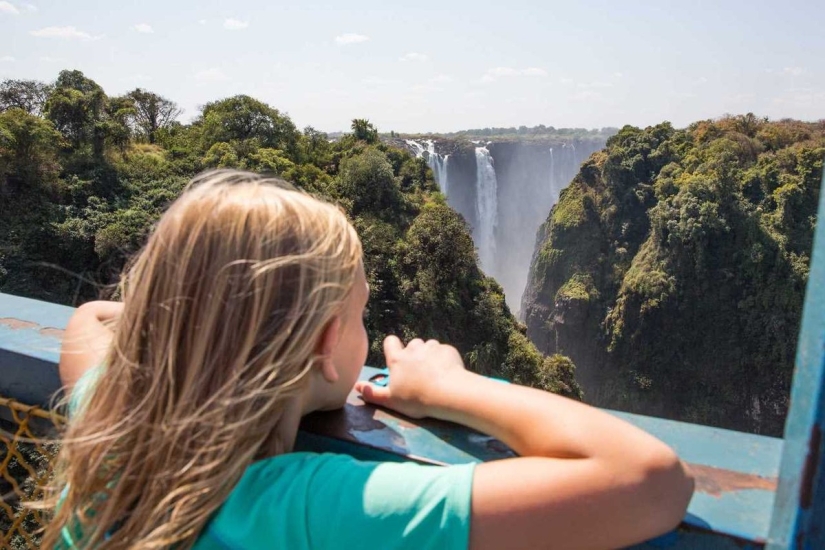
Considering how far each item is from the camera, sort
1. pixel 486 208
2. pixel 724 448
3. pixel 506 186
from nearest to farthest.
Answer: pixel 724 448
pixel 486 208
pixel 506 186

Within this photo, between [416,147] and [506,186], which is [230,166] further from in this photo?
[506,186]

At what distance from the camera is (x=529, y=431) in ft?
2.74

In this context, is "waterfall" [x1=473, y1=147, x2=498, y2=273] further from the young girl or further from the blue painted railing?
the young girl

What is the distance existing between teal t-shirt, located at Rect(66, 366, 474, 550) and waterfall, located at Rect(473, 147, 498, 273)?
45918 millimetres

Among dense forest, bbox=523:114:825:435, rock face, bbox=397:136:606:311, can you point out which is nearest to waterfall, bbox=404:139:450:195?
rock face, bbox=397:136:606:311

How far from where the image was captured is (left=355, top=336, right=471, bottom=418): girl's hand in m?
0.97

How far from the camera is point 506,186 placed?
5206 cm

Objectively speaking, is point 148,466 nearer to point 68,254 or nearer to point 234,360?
point 234,360

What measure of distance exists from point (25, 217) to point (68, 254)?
1.88 m

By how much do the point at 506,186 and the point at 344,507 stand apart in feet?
172

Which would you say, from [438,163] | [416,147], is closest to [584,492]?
[416,147]

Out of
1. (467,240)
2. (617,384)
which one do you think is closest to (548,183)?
(617,384)

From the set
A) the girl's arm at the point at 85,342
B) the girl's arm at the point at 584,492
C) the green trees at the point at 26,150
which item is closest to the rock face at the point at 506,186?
the green trees at the point at 26,150

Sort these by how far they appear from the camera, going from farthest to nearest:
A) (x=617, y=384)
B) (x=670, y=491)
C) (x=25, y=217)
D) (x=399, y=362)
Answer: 1. (x=617, y=384)
2. (x=25, y=217)
3. (x=399, y=362)
4. (x=670, y=491)
